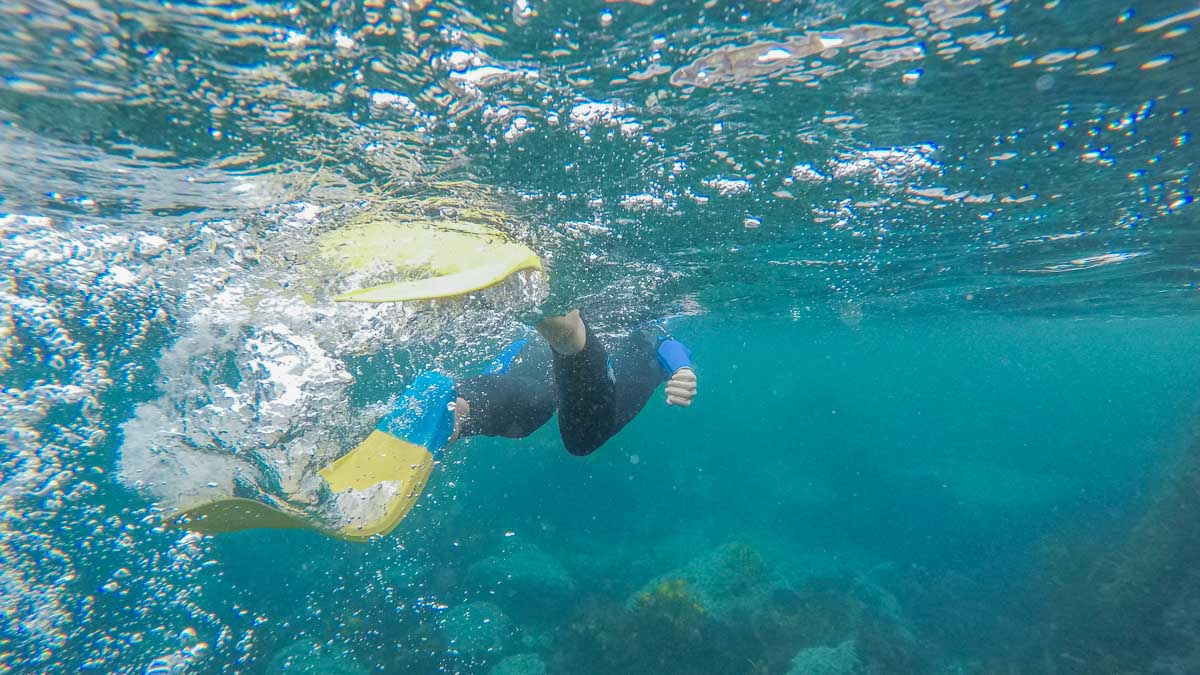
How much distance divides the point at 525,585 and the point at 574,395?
12511 mm

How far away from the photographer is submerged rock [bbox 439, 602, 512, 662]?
1343cm

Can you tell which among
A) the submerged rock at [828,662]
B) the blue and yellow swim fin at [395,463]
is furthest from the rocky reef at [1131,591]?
the blue and yellow swim fin at [395,463]

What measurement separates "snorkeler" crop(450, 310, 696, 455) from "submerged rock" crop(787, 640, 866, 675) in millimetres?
7728

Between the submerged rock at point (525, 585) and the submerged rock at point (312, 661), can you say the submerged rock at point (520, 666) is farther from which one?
the submerged rock at point (312, 661)

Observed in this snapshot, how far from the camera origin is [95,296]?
10047 millimetres

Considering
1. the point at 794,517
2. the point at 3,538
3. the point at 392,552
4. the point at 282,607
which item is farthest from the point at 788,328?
the point at 3,538

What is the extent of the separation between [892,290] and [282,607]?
81.6ft

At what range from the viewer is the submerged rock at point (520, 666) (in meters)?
12.1

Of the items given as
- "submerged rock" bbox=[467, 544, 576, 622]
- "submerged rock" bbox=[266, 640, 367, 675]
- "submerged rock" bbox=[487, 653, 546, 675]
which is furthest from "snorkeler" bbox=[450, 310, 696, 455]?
"submerged rock" bbox=[467, 544, 576, 622]

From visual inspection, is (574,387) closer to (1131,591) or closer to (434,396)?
(434,396)

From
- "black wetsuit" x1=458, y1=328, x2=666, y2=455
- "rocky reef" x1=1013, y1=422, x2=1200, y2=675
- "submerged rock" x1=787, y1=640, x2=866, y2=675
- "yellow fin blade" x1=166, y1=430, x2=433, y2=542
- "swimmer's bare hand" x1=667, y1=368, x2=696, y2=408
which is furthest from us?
"rocky reef" x1=1013, y1=422, x2=1200, y2=675

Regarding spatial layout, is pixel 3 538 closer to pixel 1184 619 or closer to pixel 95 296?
pixel 95 296

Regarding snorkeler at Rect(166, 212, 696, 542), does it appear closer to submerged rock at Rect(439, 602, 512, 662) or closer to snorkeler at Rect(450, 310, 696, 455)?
snorkeler at Rect(450, 310, 696, 455)

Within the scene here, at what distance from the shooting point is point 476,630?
13.9m
